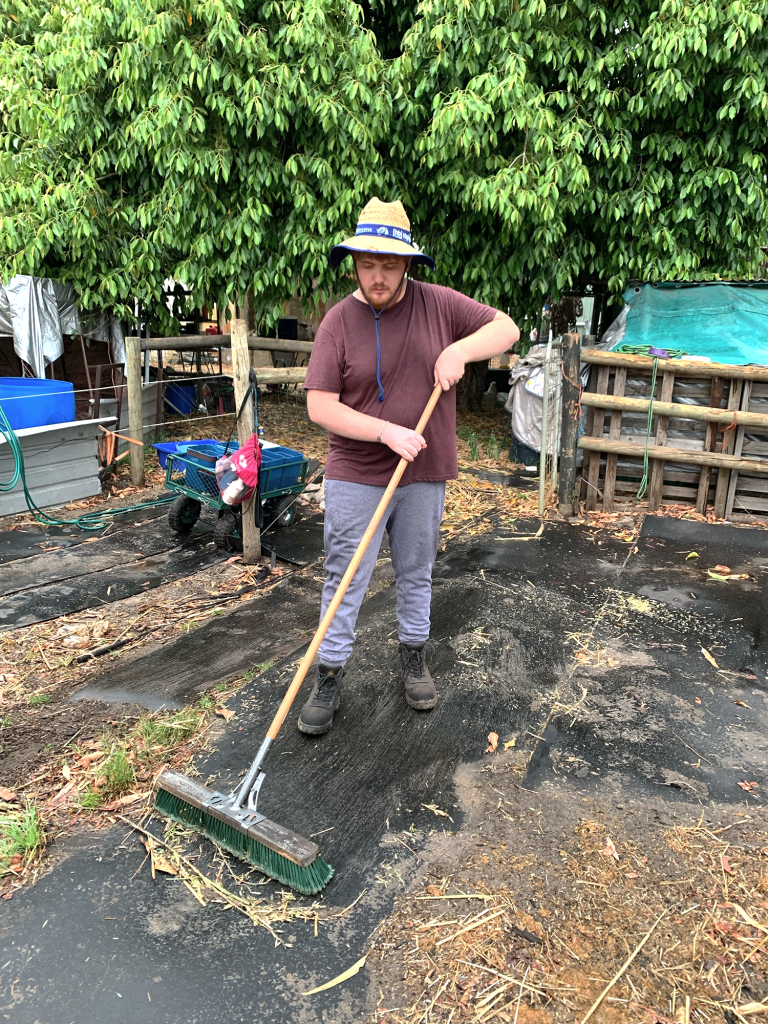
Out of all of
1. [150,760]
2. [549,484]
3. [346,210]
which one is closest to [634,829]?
[150,760]

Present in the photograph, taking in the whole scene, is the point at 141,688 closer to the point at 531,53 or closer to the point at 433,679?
the point at 433,679

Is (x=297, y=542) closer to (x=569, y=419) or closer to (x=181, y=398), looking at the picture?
(x=569, y=419)

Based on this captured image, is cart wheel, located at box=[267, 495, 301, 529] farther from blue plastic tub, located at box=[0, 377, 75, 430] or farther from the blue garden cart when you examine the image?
blue plastic tub, located at box=[0, 377, 75, 430]

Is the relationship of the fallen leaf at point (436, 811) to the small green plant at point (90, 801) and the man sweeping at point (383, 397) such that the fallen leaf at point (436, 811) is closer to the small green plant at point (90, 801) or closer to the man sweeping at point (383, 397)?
the man sweeping at point (383, 397)

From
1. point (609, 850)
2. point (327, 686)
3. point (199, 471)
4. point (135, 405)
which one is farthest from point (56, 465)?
point (609, 850)

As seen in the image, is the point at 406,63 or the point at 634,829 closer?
the point at 634,829

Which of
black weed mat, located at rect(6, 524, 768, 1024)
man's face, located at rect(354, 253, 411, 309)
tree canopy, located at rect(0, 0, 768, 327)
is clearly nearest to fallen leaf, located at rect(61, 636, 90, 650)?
black weed mat, located at rect(6, 524, 768, 1024)

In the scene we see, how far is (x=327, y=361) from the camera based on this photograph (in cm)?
302

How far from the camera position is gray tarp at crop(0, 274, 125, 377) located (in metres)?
9.49

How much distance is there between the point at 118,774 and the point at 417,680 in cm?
138

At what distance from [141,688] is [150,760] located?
0.70m

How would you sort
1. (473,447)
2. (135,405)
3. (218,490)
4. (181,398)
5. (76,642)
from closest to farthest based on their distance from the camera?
(76,642), (218,490), (135,405), (473,447), (181,398)

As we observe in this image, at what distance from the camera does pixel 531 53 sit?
721cm

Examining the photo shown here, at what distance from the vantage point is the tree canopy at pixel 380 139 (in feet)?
Result: 23.0
